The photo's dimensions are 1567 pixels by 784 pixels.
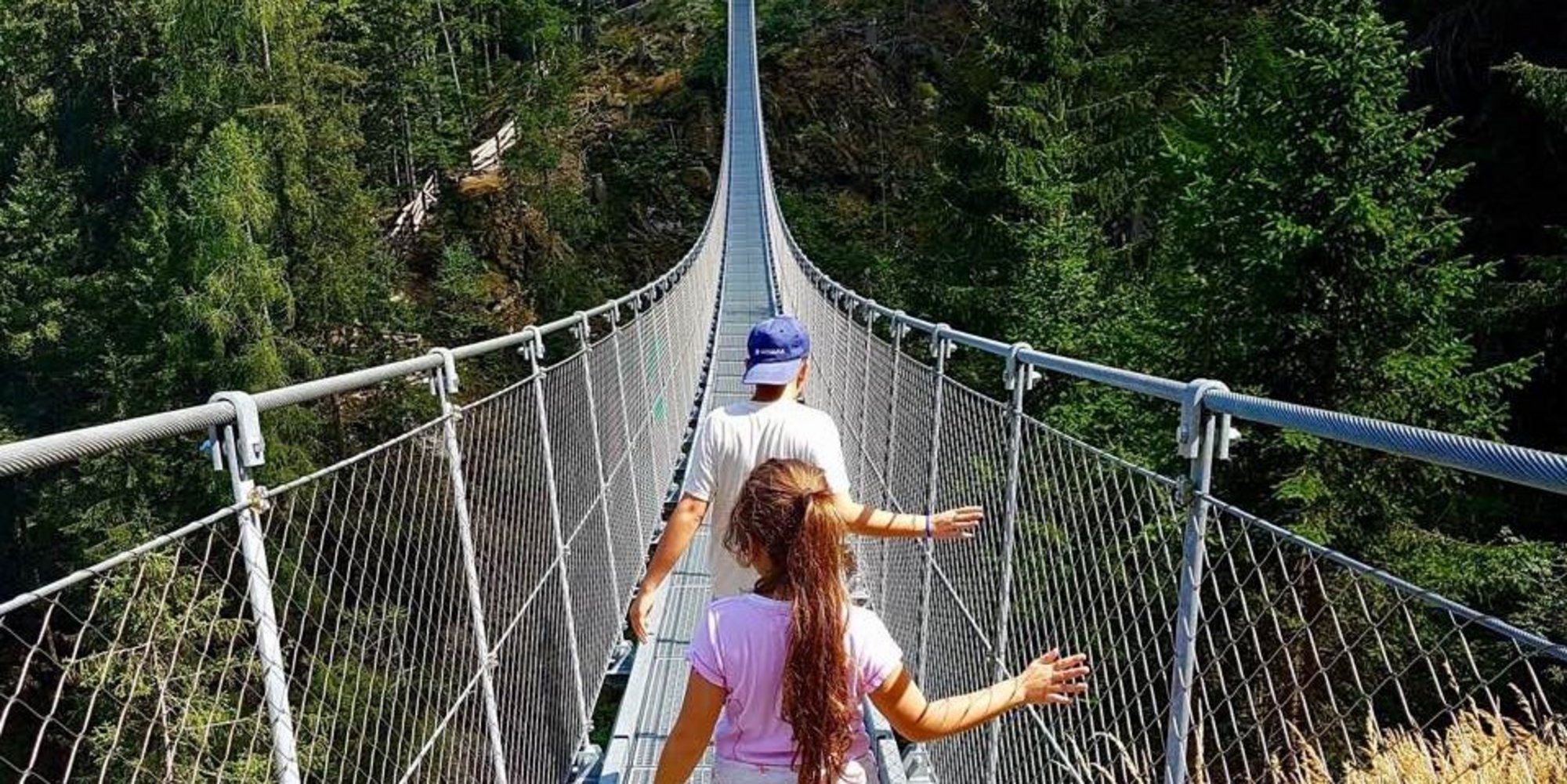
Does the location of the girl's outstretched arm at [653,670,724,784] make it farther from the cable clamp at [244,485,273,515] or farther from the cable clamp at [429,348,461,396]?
the cable clamp at [429,348,461,396]

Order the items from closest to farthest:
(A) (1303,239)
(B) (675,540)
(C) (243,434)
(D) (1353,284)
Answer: (C) (243,434) < (B) (675,540) < (A) (1303,239) < (D) (1353,284)

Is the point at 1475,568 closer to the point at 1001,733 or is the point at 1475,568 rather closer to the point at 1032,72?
the point at 1001,733

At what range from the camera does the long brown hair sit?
123 centimetres

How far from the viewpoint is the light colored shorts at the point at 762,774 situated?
4.27 ft

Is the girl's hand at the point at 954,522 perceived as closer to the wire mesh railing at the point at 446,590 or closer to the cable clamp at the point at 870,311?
the wire mesh railing at the point at 446,590

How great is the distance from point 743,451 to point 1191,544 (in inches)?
36.3

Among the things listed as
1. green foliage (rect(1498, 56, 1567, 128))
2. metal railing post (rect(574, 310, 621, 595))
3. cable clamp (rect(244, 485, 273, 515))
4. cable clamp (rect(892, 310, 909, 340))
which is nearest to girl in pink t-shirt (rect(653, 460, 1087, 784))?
cable clamp (rect(244, 485, 273, 515))

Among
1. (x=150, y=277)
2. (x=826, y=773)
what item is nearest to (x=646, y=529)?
(x=826, y=773)

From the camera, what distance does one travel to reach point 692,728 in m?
1.30

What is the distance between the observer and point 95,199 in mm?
19297

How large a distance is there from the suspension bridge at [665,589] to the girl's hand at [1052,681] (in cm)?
10

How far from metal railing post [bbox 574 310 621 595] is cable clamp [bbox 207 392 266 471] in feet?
5.65

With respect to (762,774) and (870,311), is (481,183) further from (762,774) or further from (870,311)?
(762,774)

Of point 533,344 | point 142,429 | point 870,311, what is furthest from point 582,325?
point 142,429
